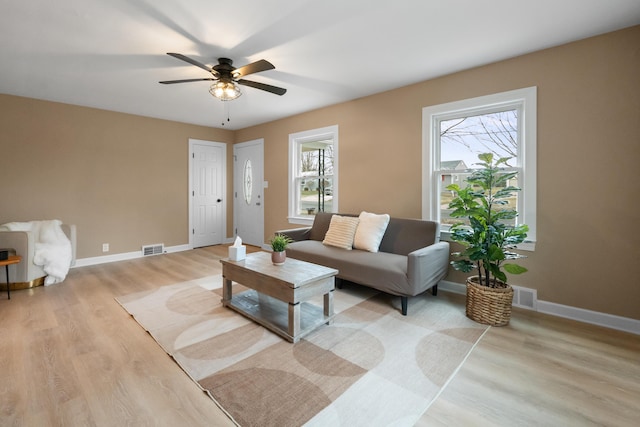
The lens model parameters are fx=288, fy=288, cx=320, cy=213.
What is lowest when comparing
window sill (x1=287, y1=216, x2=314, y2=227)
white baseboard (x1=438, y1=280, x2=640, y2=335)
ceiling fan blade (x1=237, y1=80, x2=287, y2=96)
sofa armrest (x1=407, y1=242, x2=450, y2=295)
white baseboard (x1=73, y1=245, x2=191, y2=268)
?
white baseboard (x1=438, y1=280, x2=640, y2=335)

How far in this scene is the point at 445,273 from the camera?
321 centimetres

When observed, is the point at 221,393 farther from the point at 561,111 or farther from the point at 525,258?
the point at 561,111

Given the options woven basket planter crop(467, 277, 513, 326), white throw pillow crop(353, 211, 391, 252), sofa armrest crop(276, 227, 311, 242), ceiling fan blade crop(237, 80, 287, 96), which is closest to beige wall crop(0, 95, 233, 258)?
sofa armrest crop(276, 227, 311, 242)

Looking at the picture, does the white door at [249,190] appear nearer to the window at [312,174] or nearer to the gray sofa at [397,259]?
the window at [312,174]

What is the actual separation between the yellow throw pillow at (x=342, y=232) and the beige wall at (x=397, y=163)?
521 mm

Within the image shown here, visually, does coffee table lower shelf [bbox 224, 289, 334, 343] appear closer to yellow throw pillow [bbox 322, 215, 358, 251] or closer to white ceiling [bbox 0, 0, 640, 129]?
yellow throw pillow [bbox 322, 215, 358, 251]

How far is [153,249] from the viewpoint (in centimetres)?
520

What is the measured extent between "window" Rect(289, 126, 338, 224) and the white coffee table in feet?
6.78

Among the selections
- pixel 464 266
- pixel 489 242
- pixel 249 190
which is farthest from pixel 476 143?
pixel 249 190

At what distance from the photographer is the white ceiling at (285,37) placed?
2121 millimetres

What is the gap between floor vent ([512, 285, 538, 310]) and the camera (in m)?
2.81

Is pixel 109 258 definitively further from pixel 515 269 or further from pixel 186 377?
pixel 515 269

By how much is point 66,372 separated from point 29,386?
0.17 m

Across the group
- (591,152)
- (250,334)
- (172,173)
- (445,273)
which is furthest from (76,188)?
(591,152)
